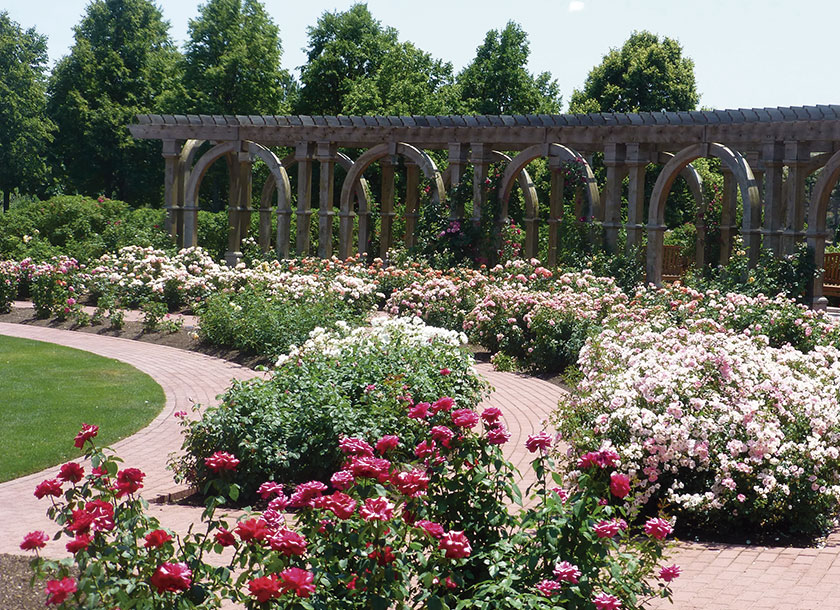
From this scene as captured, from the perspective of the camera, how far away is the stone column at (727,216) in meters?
17.8

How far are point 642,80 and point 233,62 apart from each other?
1432 centimetres

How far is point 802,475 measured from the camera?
6172 millimetres

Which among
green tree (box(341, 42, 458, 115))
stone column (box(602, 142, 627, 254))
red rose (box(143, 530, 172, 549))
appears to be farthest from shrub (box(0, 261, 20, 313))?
green tree (box(341, 42, 458, 115))

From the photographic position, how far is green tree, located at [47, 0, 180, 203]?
37.2m

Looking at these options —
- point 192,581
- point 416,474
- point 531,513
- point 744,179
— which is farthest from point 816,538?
point 744,179

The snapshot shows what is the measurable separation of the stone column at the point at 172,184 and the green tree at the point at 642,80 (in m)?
17.7

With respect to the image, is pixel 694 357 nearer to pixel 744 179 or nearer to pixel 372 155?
pixel 744 179

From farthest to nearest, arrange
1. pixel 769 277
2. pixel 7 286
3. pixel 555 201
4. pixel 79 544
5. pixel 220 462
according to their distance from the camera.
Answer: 1. pixel 555 201
2. pixel 7 286
3. pixel 769 277
4. pixel 220 462
5. pixel 79 544

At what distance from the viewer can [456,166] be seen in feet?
60.9

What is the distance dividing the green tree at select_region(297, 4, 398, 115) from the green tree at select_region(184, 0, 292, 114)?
1.46 metres

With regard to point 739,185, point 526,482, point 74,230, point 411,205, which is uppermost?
point 739,185

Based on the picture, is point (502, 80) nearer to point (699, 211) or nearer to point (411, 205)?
point (411, 205)

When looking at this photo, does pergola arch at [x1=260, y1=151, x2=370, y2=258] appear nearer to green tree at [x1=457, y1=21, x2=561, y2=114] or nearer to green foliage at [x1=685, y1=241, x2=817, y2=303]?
green foliage at [x1=685, y1=241, x2=817, y2=303]

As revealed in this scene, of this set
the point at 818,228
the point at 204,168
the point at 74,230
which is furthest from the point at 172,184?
the point at 818,228
